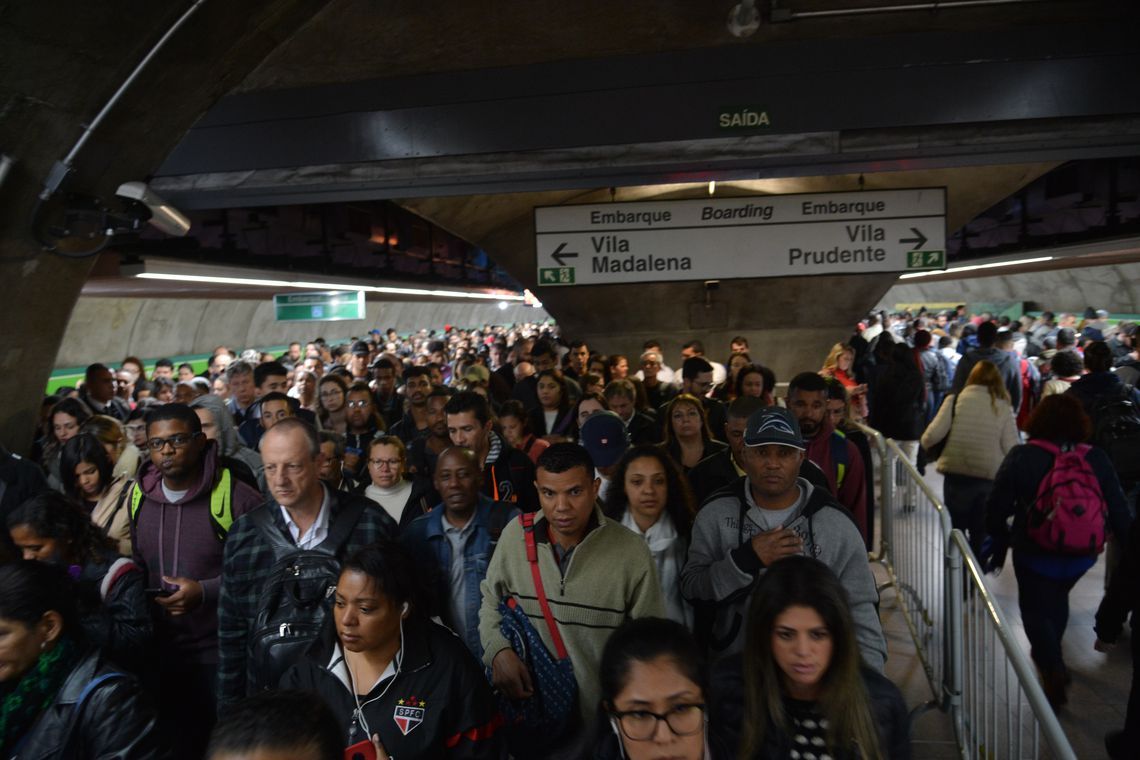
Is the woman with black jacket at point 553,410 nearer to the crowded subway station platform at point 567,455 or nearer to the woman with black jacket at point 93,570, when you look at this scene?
the crowded subway station platform at point 567,455

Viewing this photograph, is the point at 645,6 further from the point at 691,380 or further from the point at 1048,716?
the point at 1048,716

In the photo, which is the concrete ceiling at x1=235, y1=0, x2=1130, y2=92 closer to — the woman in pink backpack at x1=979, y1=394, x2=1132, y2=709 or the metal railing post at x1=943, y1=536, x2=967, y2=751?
the woman in pink backpack at x1=979, y1=394, x2=1132, y2=709

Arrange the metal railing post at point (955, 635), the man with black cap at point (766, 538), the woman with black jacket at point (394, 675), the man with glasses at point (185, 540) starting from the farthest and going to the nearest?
the metal railing post at point (955, 635), the man with glasses at point (185, 540), the man with black cap at point (766, 538), the woman with black jacket at point (394, 675)

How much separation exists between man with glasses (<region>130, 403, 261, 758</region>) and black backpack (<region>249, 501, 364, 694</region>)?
27.5 inches

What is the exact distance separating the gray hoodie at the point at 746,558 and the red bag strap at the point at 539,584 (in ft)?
2.00

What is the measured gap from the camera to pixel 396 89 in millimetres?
5359

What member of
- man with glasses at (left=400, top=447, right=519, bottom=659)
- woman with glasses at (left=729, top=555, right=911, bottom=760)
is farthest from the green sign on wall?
woman with glasses at (left=729, top=555, right=911, bottom=760)

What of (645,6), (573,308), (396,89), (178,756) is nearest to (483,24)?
(396,89)

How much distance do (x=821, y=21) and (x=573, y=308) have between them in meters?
8.32

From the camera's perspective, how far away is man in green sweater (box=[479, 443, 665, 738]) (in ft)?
9.23

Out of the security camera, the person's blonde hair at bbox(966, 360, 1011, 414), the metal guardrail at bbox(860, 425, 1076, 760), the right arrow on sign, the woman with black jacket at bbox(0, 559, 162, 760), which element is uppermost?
the right arrow on sign

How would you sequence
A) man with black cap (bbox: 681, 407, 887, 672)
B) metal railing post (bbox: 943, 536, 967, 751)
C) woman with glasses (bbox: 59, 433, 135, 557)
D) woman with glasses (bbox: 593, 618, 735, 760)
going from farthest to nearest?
1. woman with glasses (bbox: 59, 433, 135, 557)
2. metal railing post (bbox: 943, 536, 967, 751)
3. man with black cap (bbox: 681, 407, 887, 672)
4. woman with glasses (bbox: 593, 618, 735, 760)

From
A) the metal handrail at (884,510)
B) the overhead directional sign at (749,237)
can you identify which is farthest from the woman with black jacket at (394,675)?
the overhead directional sign at (749,237)

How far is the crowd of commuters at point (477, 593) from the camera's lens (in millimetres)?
2189
